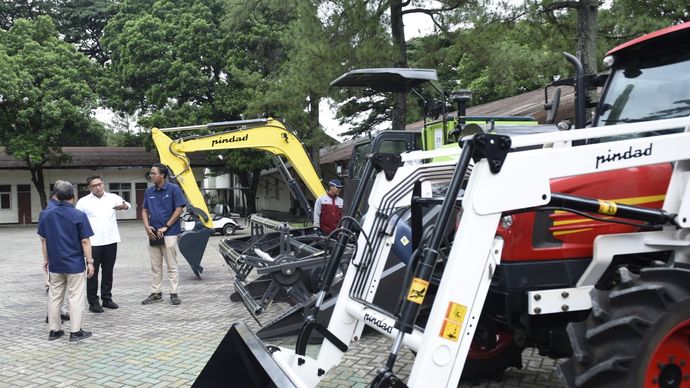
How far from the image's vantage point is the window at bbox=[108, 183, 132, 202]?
118ft

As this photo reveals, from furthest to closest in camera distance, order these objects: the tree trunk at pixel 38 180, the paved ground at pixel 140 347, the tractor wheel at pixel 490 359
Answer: the tree trunk at pixel 38 180, the paved ground at pixel 140 347, the tractor wheel at pixel 490 359

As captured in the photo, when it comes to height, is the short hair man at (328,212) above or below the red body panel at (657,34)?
below

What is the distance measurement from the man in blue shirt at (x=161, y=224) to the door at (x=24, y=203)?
30.7 metres

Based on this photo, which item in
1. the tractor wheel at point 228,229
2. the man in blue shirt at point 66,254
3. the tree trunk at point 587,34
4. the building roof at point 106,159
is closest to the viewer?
the man in blue shirt at point 66,254

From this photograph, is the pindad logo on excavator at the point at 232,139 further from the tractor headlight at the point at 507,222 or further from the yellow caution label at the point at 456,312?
the yellow caution label at the point at 456,312

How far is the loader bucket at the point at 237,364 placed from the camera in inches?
136

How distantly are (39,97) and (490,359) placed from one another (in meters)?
29.3

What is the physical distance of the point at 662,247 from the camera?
10.5 ft

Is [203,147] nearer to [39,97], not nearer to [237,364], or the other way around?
[237,364]

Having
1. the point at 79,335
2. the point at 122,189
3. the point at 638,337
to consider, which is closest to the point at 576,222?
the point at 638,337

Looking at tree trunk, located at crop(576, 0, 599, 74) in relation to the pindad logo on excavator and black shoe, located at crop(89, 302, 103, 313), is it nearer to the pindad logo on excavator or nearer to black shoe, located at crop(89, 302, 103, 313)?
the pindad logo on excavator

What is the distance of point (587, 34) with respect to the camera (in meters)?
11.0

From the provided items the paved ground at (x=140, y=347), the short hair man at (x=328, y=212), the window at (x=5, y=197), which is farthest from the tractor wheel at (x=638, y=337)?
the window at (x=5, y=197)

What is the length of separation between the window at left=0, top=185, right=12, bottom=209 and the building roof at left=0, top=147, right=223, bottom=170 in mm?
1977
